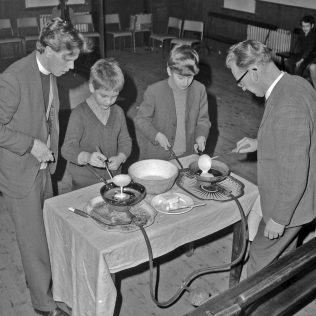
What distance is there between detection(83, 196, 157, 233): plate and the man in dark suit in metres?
0.37

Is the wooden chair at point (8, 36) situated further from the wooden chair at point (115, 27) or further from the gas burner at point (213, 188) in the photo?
the gas burner at point (213, 188)

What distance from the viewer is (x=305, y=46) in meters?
7.80

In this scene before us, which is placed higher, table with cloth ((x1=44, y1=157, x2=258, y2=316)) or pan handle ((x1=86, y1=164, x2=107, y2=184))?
pan handle ((x1=86, y1=164, x2=107, y2=184))

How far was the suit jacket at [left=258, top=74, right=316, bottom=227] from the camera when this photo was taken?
232cm

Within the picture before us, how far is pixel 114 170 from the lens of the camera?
312cm

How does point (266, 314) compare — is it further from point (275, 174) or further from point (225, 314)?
point (275, 174)

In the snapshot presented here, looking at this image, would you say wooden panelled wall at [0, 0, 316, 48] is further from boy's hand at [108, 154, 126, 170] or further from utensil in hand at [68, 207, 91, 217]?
utensil in hand at [68, 207, 91, 217]

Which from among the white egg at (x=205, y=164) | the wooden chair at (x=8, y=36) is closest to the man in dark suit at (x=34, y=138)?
the white egg at (x=205, y=164)

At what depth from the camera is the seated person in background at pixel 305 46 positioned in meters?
7.68

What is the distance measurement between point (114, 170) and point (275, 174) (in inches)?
43.0

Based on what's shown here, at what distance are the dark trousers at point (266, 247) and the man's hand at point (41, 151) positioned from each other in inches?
51.5

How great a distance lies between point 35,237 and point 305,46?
6358mm

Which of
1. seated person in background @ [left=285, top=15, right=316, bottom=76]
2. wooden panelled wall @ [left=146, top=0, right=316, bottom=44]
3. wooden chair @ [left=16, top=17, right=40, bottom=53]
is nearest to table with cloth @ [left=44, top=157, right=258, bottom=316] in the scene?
seated person in background @ [left=285, top=15, right=316, bottom=76]

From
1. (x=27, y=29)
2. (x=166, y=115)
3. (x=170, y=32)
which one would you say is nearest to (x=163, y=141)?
(x=166, y=115)
